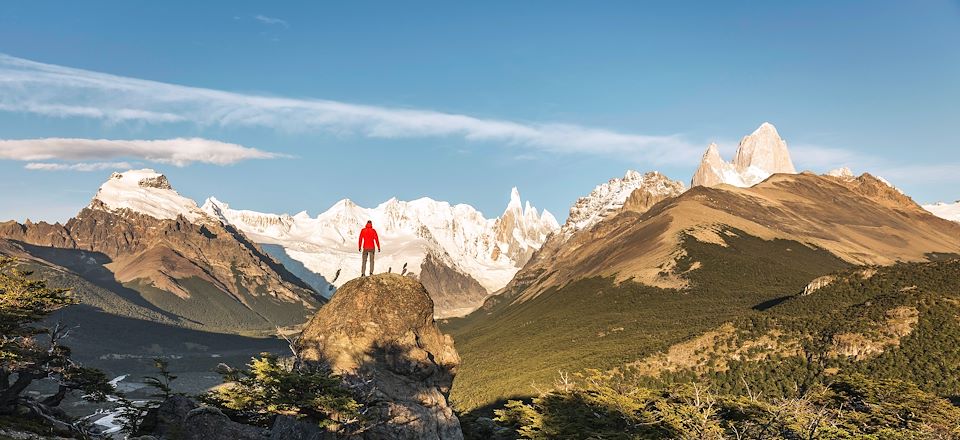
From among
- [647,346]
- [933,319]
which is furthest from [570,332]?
A: [933,319]

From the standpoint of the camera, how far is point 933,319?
95812 millimetres

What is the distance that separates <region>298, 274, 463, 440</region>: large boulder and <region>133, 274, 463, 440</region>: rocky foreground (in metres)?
0.05

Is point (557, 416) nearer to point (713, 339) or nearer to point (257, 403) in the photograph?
point (257, 403)

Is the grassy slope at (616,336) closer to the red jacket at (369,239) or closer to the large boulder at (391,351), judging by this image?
the large boulder at (391,351)

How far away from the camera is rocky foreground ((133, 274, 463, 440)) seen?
1539 inches

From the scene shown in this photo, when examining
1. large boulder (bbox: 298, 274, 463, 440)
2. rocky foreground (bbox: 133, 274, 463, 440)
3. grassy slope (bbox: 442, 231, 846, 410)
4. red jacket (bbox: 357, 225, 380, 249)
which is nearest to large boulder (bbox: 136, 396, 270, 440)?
rocky foreground (bbox: 133, 274, 463, 440)

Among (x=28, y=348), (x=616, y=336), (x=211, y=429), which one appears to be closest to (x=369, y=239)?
(x=211, y=429)

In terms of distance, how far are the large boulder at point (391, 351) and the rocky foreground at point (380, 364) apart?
0.05m

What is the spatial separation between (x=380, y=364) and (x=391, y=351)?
1.17 metres

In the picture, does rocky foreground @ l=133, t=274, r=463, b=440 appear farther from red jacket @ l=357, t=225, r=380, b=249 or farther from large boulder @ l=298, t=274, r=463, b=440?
red jacket @ l=357, t=225, r=380, b=249

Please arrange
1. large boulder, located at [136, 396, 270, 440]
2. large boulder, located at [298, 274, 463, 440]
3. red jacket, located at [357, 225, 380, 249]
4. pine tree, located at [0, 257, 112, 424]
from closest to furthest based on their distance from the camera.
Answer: large boulder, located at [298, 274, 463, 440] < large boulder, located at [136, 396, 270, 440] < red jacket, located at [357, 225, 380, 249] < pine tree, located at [0, 257, 112, 424]

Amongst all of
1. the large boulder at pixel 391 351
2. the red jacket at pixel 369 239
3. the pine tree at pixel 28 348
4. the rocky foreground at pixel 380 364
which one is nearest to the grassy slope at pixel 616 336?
the large boulder at pixel 391 351

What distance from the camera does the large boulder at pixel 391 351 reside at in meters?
40.0

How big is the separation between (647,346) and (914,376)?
55.9 metres
